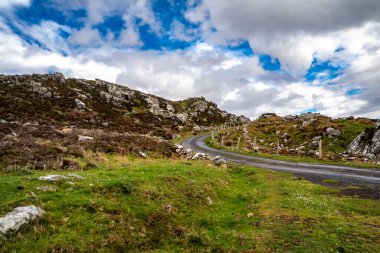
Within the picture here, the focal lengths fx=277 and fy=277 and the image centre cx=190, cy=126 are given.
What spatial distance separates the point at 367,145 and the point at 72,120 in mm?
57720

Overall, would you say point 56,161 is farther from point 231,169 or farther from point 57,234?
point 231,169

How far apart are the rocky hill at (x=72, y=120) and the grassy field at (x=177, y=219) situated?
6151 millimetres

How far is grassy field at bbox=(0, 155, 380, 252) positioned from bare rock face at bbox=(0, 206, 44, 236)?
0.28m

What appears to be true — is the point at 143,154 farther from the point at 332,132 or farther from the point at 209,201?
the point at 332,132

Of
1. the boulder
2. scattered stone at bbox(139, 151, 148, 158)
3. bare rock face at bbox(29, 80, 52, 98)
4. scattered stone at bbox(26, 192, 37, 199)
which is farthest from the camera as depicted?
bare rock face at bbox(29, 80, 52, 98)

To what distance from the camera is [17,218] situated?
36.4ft

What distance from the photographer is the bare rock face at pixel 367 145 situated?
4103 cm

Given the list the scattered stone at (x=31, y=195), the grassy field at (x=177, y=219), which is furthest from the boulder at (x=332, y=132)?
the scattered stone at (x=31, y=195)

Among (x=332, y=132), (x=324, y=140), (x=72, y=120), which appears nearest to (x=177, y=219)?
(x=324, y=140)

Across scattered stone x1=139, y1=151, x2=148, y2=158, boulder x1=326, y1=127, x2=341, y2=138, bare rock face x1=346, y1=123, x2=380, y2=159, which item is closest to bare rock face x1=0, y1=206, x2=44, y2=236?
scattered stone x1=139, y1=151, x2=148, y2=158

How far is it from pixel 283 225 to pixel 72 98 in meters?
82.5

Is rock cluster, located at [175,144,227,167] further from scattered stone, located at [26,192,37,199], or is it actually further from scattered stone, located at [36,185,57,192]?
scattered stone, located at [26,192,37,199]

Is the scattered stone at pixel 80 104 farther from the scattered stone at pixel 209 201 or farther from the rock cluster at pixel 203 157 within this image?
the scattered stone at pixel 209 201

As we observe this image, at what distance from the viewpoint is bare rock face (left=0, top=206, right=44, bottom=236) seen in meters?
10.6
